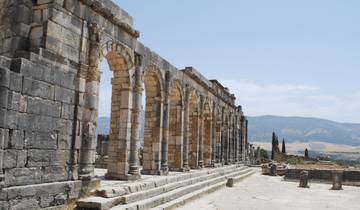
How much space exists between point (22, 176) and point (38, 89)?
1844 millimetres

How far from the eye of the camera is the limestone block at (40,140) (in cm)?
744

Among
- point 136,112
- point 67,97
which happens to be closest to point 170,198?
point 136,112

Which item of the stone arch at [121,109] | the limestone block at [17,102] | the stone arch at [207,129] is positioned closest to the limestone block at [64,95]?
the limestone block at [17,102]

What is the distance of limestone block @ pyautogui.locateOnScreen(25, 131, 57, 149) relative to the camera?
7435mm

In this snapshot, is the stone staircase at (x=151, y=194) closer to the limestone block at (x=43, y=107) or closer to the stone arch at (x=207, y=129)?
the limestone block at (x=43, y=107)

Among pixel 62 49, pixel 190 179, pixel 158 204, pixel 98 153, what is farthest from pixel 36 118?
pixel 98 153

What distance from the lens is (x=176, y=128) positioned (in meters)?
18.2

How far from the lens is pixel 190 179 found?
1500 centimetres

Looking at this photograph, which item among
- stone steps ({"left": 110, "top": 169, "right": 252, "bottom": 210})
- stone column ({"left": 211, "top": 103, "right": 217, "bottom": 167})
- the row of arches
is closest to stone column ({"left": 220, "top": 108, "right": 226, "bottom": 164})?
the row of arches

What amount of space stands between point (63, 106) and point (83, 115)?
3.95ft

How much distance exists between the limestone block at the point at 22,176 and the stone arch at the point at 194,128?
13.6 meters

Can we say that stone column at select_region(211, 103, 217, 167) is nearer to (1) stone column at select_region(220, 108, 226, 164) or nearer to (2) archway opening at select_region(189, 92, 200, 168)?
(1) stone column at select_region(220, 108, 226, 164)

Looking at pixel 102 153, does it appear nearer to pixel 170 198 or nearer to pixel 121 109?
pixel 121 109

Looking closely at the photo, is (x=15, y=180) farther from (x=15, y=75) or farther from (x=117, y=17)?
(x=117, y=17)
